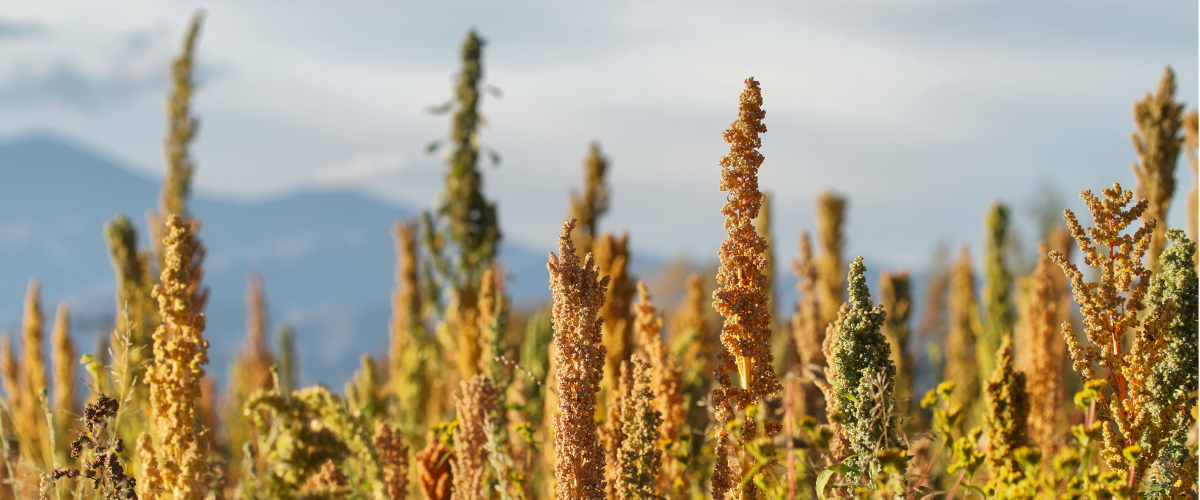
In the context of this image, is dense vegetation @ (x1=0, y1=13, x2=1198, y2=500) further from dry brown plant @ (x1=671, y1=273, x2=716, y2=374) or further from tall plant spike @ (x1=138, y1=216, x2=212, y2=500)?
dry brown plant @ (x1=671, y1=273, x2=716, y2=374)

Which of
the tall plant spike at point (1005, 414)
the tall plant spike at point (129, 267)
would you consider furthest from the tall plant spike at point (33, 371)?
the tall plant spike at point (1005, 414)

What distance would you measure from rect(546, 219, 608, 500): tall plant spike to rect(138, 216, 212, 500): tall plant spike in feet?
4.81

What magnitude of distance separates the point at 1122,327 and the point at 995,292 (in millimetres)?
5865

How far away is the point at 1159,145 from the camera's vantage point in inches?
215

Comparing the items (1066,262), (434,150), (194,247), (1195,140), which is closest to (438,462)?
(194,247)

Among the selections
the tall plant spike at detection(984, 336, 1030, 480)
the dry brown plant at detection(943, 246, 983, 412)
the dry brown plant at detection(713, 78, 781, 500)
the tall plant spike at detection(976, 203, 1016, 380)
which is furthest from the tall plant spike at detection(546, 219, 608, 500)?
the dry brown plant at detection(943, 246, 983, 412)

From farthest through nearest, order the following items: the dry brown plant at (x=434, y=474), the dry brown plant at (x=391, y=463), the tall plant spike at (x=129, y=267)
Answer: the tall plant spike at (x=129, y=267) < the dry brown plant at (x=391, y=463) < the dry brown plant at (x=434, y=474)

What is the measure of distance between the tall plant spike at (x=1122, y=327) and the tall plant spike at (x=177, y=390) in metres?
3.53

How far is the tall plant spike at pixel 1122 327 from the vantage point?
330cm

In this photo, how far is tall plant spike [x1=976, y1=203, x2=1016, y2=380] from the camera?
8.54 meters

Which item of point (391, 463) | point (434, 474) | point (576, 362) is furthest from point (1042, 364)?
point (391, 463)

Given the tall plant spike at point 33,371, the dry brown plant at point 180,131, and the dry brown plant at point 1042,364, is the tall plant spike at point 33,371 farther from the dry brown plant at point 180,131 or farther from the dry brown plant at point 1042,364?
the dry brown plant at point 1042,364

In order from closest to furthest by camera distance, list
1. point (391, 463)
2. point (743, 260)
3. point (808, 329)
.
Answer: point (743, 260), point (391, 463), point (808, 329)

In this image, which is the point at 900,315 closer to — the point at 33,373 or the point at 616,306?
the point at 616,306
